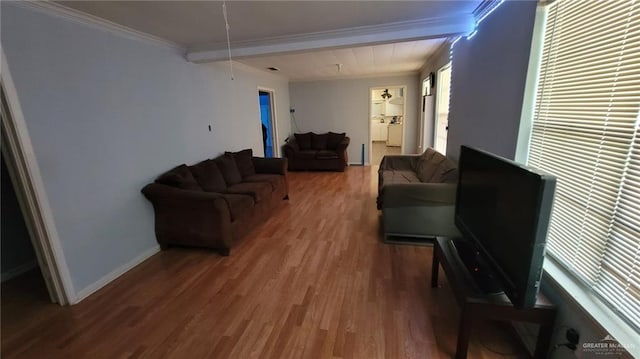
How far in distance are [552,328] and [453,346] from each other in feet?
1.76

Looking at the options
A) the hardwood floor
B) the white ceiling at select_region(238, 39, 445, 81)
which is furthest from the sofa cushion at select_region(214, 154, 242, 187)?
the white ceiling at select_region(238, 39, 445, 81)

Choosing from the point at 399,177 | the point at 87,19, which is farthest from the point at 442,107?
the point at 87,19

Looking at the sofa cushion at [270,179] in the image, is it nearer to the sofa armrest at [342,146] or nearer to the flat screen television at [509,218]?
the sofa armrest at [342,146]

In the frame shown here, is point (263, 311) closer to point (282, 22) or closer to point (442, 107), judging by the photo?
point (282, 22)

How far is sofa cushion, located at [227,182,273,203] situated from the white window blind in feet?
9.10

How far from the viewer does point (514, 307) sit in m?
1.38

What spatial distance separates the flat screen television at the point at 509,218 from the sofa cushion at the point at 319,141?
17.0 ft

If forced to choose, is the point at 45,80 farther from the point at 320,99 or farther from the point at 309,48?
the point at 320,99

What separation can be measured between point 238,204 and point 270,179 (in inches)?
41.9

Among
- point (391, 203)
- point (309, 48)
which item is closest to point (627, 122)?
point (391, 203)

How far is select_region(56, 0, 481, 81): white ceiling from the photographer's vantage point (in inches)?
85.7

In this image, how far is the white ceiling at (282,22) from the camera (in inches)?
85.7

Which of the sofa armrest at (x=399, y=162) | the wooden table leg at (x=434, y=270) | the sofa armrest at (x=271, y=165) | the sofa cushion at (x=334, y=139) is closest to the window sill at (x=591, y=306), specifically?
the wooden table leg at (x=434, y=270)

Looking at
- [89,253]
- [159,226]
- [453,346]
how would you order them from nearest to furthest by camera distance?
[453,346] < [89,253] < [159,226]
